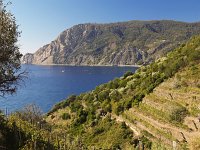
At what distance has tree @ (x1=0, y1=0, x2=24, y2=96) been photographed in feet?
71.8

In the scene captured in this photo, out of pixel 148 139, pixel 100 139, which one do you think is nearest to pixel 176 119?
pixel 148 139

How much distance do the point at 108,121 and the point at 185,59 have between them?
61.9 ft

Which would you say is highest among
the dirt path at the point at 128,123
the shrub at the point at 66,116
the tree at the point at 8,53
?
the tree at the point at 8,53

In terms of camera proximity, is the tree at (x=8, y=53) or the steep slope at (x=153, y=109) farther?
the steep slope at (x=153, y=109)

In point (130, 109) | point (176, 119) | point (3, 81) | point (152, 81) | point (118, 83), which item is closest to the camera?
point (3, 81)

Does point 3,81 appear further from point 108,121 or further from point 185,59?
point 185,59

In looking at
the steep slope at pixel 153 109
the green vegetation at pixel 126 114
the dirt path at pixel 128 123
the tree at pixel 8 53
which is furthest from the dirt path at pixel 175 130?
the tree at pixel 8 53

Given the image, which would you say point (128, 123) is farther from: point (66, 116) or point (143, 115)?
point (66, 116)

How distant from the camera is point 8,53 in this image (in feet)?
73.6

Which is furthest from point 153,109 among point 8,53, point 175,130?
point 8,53

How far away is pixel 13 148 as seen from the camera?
69.0 ft

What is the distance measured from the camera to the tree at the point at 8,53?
21.9m

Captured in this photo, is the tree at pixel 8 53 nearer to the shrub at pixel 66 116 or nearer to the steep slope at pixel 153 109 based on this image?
the steep slope at pixel 153 109

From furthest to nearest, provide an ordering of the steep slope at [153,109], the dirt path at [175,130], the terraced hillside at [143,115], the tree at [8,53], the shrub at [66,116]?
the shrub at [66,116], the steep slope at [153,109], the terraced hillside at [143,115], the dirt path at [175,130], the tree at [8,53]
